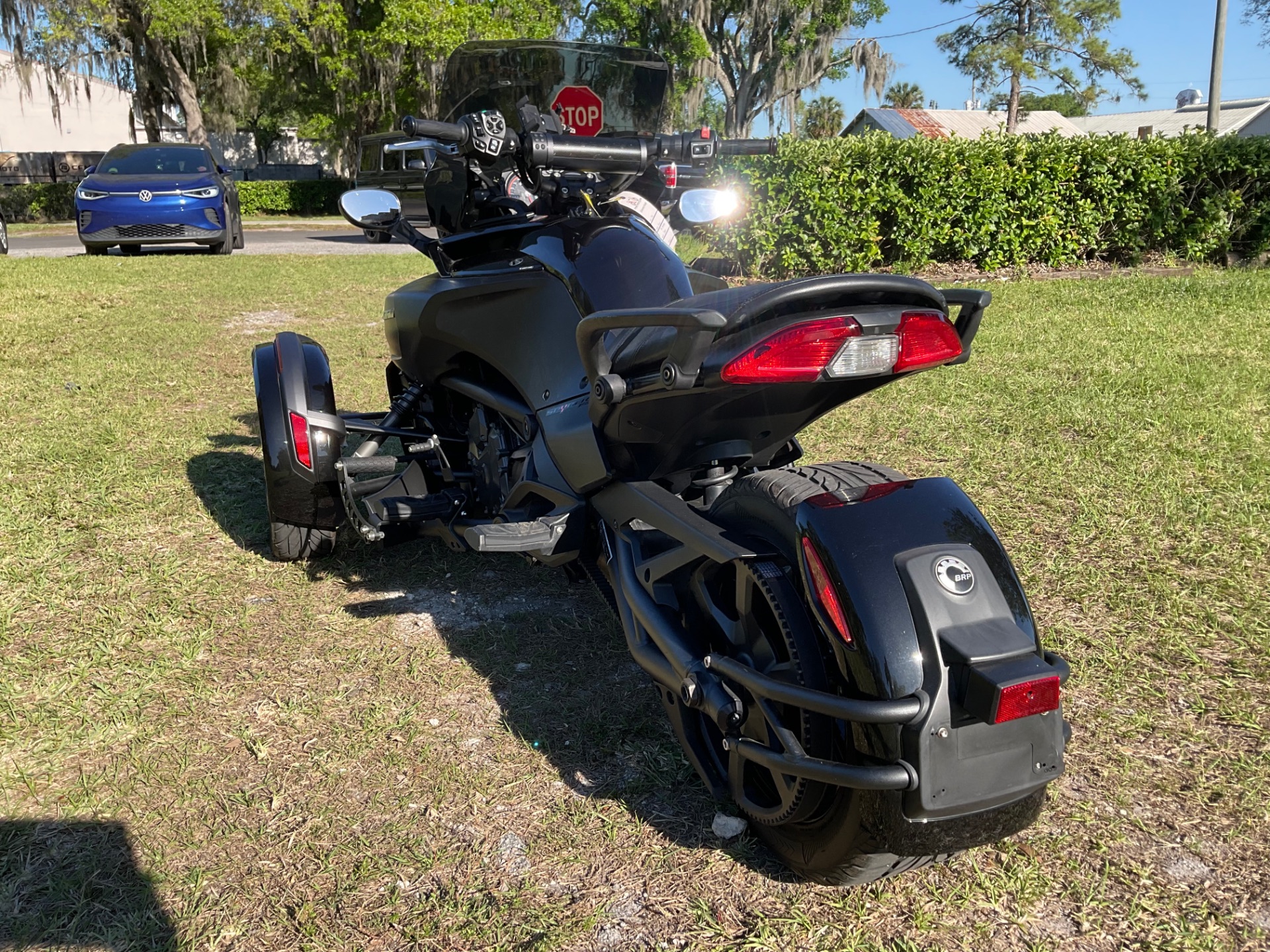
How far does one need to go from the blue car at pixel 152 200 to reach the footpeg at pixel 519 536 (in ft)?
40.9

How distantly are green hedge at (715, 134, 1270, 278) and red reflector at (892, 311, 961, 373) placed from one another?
Answer: 8.74 m

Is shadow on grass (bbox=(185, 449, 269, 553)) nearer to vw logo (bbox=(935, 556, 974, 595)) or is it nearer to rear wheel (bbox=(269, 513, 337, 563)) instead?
rear wheel (bbox=(269, 513, 337, 563))

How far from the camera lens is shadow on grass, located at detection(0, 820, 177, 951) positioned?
6.40 ft

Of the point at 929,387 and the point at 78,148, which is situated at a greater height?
the point at 78,148

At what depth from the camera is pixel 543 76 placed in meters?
5.01

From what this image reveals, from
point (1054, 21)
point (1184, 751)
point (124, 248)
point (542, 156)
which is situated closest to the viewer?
point (1184, 751)

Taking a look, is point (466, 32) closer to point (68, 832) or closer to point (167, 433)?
Result: point (167, 433)

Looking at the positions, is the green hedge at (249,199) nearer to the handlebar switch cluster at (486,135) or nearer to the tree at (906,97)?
the handlebar switch cluster at (486,135)

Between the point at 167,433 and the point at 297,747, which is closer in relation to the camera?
the point at 297,747

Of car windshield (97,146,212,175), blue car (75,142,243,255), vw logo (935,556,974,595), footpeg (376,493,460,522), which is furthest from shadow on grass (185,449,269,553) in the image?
car windshield (97,146,212,175)

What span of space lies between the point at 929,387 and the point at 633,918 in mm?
4706

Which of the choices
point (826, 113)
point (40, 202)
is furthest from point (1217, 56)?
point (826, 113)

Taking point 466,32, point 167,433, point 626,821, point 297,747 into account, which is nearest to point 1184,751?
point 626,821

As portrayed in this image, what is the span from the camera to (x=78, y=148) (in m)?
45.1
